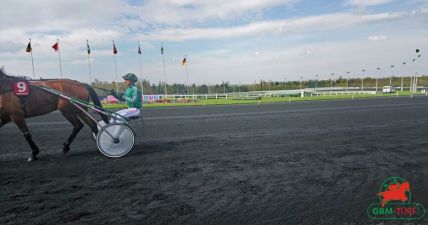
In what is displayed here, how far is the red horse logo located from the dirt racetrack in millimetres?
111

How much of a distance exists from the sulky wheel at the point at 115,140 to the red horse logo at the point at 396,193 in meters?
4.85

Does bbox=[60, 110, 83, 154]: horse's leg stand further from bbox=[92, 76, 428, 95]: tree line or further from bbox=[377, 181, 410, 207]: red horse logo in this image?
bbox=[92, 76, 428, 95]: tree line

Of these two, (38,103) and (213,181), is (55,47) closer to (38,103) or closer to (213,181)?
(38,103)

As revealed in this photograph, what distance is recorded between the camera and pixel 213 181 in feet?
15.4

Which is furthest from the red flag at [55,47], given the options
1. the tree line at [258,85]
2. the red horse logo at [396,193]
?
the red horse logo at [396,193]

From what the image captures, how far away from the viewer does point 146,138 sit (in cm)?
925

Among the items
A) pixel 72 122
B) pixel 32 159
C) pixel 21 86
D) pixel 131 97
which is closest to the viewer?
pixel 21 86

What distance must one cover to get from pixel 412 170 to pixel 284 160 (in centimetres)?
215

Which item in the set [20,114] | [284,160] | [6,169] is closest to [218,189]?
[284,160]

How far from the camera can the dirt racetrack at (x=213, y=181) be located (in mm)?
3461

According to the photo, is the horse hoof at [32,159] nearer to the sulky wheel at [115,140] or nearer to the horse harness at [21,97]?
the horse harness at [21,97]

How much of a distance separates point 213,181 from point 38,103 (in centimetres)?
428

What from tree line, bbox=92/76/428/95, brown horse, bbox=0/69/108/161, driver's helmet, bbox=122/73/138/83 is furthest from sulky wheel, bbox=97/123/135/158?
tree line, bbox=92/76/428/95

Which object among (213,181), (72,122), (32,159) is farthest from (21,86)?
(213,181)
